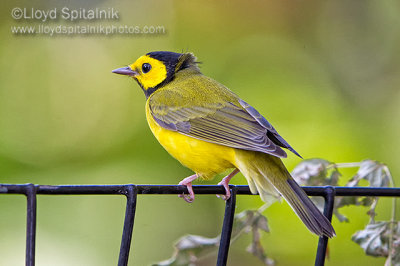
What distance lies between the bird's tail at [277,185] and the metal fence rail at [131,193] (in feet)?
0.15

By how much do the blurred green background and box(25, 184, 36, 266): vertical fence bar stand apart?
6.37ft

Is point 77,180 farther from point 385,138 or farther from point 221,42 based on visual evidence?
point 385,138

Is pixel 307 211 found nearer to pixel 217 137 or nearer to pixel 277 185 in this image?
pixel 277 185

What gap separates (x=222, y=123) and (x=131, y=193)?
122cm

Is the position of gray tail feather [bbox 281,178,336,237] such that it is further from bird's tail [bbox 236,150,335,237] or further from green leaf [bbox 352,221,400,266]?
green leaf [bbox 352,221,400,266]

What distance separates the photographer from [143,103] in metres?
4.38

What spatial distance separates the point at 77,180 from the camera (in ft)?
12.9

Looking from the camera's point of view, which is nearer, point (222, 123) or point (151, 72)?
point (222, 123)

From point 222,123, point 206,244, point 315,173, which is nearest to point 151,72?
point 222,123

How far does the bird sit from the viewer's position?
267cm

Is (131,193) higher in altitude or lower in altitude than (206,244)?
higher

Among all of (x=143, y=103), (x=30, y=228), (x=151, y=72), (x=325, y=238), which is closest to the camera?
(x=30, y=228)

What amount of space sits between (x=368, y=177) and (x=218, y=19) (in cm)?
213

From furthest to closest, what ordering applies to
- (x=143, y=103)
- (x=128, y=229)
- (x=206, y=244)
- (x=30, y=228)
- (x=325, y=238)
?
(x=143, y=103) < (x=206, y=244) < (x=325, y=238) < (x=128, y=229) < (x=30, y=228)
